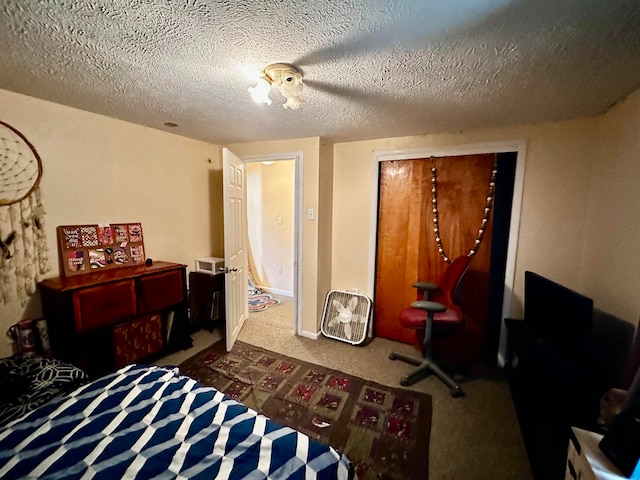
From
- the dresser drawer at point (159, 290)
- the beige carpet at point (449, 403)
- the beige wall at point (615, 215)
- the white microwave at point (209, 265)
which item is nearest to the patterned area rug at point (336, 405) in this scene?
the beige carpet at point (449, 403)

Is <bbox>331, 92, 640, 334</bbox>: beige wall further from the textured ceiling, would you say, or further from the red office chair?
the red office chair

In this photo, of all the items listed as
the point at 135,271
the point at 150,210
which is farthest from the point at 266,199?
the point at 135,271

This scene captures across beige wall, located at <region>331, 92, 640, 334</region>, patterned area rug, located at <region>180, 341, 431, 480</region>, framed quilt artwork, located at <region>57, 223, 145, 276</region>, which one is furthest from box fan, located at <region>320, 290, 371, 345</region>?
framed quilt artwork, located at <region>57, 223, 145, 276</region>

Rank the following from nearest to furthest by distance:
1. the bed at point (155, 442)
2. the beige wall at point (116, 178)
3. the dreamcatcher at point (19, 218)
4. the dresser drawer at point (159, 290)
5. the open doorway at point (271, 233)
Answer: the bed at point (155, 442), the dreamcatcher at point (19, 218), the beige wall at point (116, 178), the dresser drawer at point (159, 290), the open doorway at point (271, 233)

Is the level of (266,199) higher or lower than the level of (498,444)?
higher

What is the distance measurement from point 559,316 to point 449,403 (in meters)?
0.97

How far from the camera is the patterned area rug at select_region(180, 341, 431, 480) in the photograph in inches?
60.7

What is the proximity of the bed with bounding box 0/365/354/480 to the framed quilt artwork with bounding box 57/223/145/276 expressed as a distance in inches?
57.0

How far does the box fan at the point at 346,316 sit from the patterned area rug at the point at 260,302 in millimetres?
→ 1183

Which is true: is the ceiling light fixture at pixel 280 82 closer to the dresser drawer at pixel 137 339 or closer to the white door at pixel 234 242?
the white door at pixel 234 242

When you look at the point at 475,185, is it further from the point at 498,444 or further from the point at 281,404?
the point at 281,404

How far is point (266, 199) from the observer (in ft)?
14.8

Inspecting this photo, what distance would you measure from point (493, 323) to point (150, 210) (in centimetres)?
356

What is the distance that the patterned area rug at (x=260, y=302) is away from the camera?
384 cm
